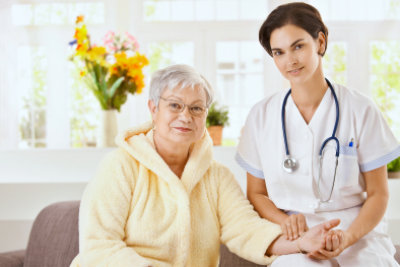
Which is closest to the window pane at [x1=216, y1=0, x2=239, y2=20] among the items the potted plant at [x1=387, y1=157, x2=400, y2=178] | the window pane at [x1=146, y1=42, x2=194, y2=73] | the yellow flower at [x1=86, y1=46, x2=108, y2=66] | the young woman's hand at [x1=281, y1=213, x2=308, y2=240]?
the window pane at [x1=146, y1=42, x2=194, y2=73]

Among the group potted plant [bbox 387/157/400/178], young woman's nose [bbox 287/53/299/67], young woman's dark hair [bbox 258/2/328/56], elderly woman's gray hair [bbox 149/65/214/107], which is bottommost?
potted plant [bbox 387/157/400/178]

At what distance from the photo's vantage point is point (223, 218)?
182 cm

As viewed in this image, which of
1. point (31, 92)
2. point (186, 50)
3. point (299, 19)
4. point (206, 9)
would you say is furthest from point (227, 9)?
point (299, 19)

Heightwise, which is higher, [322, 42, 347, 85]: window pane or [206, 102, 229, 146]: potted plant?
[322, 42, 347, 85]: window pane

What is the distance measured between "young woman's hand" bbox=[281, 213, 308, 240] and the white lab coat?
0.08 meters

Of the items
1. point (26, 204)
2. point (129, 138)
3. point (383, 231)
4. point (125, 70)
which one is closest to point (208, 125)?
point (125, 70)

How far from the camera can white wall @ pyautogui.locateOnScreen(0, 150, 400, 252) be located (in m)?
3.31

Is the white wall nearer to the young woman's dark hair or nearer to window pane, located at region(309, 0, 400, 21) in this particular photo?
the young woman's dark hair

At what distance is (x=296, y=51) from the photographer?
1645mm

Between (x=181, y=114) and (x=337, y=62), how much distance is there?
3.42 metres

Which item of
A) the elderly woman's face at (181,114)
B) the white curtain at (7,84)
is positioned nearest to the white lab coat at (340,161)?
the elderly woman's face at (181,114)

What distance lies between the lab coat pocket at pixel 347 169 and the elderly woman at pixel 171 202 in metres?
0.23

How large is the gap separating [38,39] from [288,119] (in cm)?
364

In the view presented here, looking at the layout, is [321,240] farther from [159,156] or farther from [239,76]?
[239,76]
